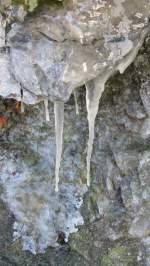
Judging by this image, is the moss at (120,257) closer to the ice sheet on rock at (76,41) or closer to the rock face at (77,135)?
the rock face at (77,135)

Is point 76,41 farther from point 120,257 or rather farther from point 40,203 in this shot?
point 120,257

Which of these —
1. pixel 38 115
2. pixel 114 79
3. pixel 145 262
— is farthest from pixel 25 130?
pixel 145 262

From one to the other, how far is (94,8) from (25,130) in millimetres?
2765

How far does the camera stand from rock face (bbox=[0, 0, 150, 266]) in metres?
3.94

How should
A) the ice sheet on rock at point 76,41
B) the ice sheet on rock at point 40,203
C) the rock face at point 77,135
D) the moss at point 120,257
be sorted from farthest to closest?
the ice sheet on rock at point 40,203 < the moss at point 120,257 < the rock face at point 77,135 < the ice sheet on rock at point 76,41

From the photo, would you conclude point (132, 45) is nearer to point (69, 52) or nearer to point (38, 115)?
point (69, 52)

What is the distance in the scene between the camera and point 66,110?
18.9ft

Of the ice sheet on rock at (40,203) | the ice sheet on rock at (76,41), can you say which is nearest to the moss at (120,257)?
the ice sheet on rock at (40,203)

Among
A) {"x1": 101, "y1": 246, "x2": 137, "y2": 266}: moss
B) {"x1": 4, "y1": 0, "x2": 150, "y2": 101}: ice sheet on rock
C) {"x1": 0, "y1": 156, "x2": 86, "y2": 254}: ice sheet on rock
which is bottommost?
{"x1": 101, "y1": 246, "x2": 137, "y2": 266}: moss

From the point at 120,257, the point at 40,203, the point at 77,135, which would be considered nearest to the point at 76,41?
the point at 77,135

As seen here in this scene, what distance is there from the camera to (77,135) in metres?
5.97

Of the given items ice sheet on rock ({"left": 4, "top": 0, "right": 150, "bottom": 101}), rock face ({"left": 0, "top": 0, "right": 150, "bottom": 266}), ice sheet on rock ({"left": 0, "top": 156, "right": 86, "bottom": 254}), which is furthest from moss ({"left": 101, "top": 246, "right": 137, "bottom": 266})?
ice sheet on rock ({"left": 4, "top": 0, "right": 150, "bottom": 101})

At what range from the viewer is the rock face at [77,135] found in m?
3.94

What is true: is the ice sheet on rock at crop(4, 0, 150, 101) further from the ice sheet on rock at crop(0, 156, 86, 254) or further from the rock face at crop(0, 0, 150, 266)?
the ice sheet on rock at crop(0, 156, 86, 254)
